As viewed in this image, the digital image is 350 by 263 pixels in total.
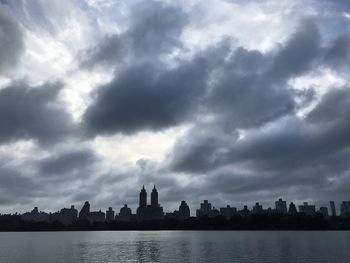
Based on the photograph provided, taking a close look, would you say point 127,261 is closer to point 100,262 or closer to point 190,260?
point 100,262

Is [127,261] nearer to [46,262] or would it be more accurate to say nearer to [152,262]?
[152,262]

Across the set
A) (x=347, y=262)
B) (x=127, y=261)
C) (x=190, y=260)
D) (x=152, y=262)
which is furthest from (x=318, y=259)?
(x=127, y=261)

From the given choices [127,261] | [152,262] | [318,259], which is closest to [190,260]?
[152,262]

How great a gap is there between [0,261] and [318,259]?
75.4 metres

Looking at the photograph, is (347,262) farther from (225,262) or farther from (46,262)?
(46,262)

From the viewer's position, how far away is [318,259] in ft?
289

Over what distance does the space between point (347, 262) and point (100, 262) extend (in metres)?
54.4

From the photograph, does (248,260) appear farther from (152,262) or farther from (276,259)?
(152,262)

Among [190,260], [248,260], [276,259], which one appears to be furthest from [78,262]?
[276,259]

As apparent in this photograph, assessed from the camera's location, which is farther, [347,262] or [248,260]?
[248,260]

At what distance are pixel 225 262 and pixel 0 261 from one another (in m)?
53.6

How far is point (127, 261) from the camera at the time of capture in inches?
3541

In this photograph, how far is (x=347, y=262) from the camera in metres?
80.4

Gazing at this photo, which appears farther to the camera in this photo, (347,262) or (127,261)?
(127,261)
